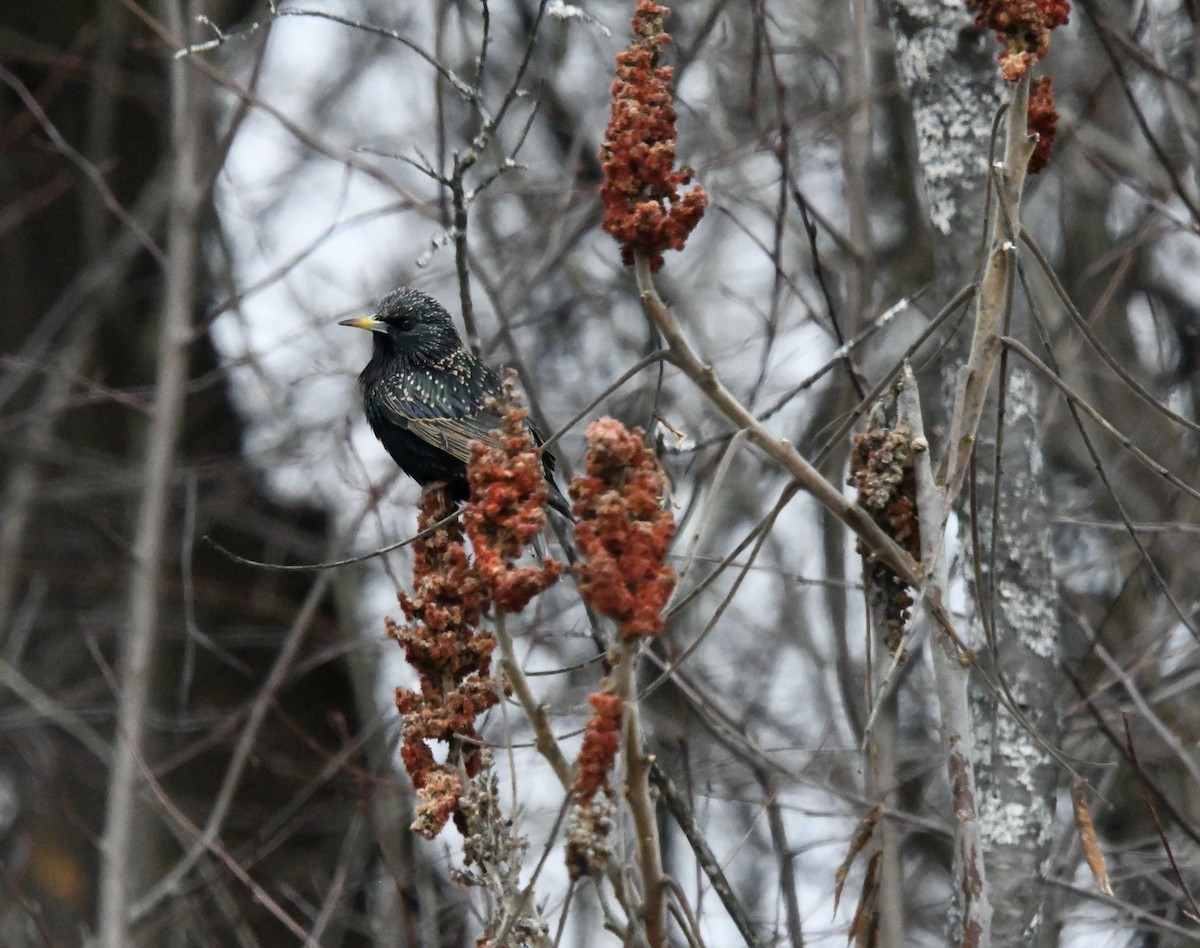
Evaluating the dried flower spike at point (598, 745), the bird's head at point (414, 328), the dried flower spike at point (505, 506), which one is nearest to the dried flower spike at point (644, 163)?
the dried flower spike at point (505, 506)

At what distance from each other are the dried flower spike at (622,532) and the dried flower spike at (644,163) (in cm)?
42

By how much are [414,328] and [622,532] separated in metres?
2.88

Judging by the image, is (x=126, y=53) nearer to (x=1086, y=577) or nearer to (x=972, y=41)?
(x=1086, y=577)

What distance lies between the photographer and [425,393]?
469 cm

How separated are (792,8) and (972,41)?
13.0 feet

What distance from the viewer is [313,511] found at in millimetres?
8484

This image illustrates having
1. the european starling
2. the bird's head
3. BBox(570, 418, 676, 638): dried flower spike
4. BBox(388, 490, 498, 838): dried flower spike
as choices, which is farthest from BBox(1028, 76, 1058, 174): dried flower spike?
the bird's head

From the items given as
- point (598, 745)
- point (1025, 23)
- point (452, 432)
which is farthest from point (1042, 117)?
point (452, 432)

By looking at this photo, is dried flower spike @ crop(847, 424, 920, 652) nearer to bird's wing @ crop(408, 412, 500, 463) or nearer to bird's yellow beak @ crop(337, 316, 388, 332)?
bird's wing @ crop(408, 412, 500, 463)

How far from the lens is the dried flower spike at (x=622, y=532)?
211 cm

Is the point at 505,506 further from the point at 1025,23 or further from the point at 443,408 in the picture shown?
the point at 443,408

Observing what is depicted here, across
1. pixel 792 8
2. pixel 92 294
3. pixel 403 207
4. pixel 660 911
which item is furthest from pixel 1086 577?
pixel 660 911

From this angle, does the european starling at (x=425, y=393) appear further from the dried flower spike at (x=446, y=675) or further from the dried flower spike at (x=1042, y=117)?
the dried flower spike at (x=1042, y=117)

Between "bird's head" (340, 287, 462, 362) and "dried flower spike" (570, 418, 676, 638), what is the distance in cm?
274
